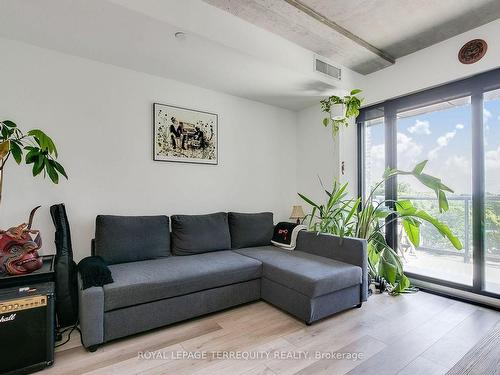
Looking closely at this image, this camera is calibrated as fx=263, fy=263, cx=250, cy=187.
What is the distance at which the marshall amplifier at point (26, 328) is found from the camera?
5.40ft

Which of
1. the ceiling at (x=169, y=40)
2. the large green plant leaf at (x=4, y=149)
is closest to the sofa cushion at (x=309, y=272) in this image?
the ceiling at (x=169, y=40)

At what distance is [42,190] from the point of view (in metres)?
2.49

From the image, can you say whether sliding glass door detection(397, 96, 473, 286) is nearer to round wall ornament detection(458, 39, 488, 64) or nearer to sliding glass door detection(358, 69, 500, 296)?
sliding glass door detection(358, 69, 500, 296)

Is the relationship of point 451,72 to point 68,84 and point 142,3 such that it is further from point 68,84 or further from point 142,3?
point 68,84

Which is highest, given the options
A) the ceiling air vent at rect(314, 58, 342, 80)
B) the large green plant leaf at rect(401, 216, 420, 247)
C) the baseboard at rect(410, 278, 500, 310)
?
the ceiling air vent at rect(314, 58, 342, 80)

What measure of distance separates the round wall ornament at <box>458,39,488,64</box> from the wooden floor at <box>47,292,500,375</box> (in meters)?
2.51

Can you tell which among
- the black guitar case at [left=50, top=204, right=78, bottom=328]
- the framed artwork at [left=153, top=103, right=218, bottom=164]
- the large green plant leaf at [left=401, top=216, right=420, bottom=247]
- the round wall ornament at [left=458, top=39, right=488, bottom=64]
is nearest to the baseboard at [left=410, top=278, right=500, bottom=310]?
the large green plant leaf at [left=401, top=216, right=420, bottom=247]

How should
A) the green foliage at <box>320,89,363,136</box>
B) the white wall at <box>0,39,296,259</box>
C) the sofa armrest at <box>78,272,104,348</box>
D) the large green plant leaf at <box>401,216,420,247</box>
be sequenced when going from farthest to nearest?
the green foliage at <box>320,89,363,136</box>
the large green plant leaf at <box>401,216,420,247</box>
the white wall at <box>0,39,296,259</box>
the sofa armrest at <box>78,272,104,348</box>

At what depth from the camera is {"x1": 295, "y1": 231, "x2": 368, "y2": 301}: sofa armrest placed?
272 cm

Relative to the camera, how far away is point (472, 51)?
2.65m

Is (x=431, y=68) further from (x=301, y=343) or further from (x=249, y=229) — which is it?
(x=301, y=343)

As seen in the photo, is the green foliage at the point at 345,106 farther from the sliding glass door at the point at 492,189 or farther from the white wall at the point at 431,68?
the sliding glass door at the point at 492,189

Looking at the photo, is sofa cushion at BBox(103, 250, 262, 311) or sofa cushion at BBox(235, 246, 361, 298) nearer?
sofa cushion at BBox(103, 250, 262, 311)

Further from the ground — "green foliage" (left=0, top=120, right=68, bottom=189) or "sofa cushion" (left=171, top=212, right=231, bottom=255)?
"green foliage" (left=0, top=120, right=68, bottom=189)
